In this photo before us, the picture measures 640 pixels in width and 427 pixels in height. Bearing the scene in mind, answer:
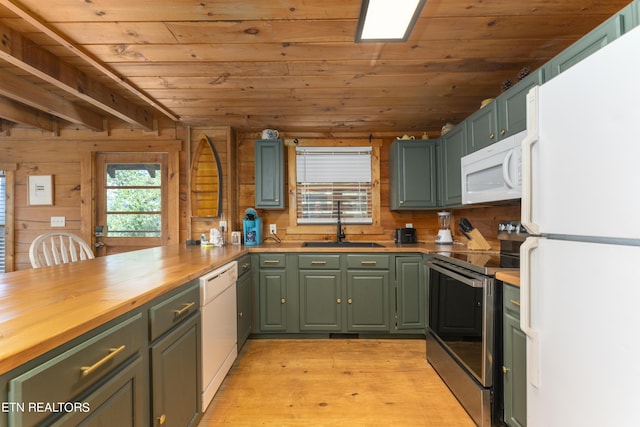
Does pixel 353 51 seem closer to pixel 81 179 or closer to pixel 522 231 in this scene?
pixel 522 231

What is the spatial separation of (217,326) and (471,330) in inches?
60.9

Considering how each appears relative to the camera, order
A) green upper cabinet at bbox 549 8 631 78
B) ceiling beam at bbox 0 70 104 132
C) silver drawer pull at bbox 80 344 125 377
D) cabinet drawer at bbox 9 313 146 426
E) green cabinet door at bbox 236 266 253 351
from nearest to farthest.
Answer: cabinet drawer at bbox 9 313 146 426, silver drawer pull at bbox 80 344 125 377, green upper cabinet at bbox 549 8 631 78, ceiling beam at bbox 0 70 104 132, green cabinet door at bbox 236 266 253 351

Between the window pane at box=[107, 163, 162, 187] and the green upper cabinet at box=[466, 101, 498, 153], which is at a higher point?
the green upper cabinet at box=[466, 101, 498, 153]

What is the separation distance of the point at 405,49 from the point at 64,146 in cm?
358

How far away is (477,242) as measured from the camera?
2480 mm

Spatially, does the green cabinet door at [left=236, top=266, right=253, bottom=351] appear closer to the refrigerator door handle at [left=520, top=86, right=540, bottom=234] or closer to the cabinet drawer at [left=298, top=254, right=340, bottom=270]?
the cabinet drawer at [left=298, top=254, right=340, bottom=270]

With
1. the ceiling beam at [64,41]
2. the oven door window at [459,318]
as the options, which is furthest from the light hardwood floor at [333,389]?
the ceiling beam at [64,41]

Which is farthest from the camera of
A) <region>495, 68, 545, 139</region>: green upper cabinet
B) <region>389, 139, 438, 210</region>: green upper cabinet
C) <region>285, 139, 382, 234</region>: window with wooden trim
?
<region>285, 139, 382, 234</region>: window with wooden trim

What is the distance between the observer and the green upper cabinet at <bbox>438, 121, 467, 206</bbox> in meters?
2.52

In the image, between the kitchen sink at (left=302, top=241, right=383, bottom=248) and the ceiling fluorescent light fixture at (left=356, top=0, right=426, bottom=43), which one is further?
the kitchen sink at (left=302, top=241, right=383, bottom=248)

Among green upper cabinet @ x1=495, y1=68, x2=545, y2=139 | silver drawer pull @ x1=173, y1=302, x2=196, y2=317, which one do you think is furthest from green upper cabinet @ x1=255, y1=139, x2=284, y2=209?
green upper cabinet @ x1=495, y1=68, x2=545, y2=139

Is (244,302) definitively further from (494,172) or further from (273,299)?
(494,172)

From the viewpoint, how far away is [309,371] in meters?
2.19

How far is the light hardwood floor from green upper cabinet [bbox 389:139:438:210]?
1382 millimetres
